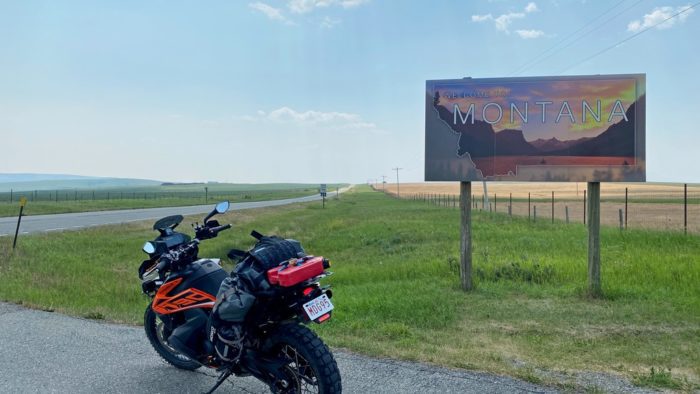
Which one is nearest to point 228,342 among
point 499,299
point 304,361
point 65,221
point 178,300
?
point 304,361

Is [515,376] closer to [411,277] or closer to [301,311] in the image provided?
[301,311]

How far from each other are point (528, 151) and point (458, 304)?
116 inches

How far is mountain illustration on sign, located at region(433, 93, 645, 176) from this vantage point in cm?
841

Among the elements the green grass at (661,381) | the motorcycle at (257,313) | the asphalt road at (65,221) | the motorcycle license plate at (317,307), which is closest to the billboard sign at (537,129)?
the green grass at (661,381)

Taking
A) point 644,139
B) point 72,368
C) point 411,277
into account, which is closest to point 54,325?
point 72,368

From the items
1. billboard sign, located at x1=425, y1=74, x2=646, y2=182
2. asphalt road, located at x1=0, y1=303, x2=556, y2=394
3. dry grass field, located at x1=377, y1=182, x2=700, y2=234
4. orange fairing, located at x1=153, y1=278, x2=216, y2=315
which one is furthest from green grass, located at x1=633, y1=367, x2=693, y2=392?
dry grass field, located at x1=377, y1=182, x2=700, y2=234

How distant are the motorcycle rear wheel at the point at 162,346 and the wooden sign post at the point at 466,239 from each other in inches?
212

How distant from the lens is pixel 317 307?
10.9 feet

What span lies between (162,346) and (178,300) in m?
0.91

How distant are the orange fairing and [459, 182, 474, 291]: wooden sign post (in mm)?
5729

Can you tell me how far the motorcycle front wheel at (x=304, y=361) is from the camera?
325 centimetres

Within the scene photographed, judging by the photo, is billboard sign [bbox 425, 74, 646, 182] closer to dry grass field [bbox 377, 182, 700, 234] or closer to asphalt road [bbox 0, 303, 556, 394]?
asphalt road [bbox 0, 303, 556, 394]

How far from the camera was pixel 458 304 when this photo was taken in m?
7.73

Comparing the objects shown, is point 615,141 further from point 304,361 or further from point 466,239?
point 304,361
